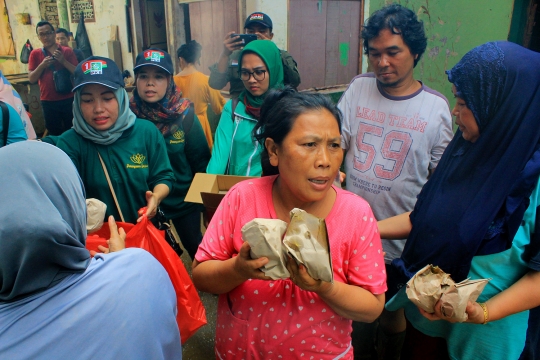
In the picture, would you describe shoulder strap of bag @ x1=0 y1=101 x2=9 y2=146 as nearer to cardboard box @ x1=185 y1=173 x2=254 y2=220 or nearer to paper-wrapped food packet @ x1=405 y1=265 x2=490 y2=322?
cardboard box @ x1=185 y1=173 x2=254 y2=220

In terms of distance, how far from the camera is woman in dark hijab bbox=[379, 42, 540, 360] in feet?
4.65

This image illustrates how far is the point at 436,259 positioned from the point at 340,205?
55cm

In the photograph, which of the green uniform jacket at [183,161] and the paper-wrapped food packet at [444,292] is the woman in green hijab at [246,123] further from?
the paper-wrapped food packet at [444,292]

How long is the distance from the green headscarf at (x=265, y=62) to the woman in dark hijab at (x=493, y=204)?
4.92 ft

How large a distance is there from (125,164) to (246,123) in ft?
2.90

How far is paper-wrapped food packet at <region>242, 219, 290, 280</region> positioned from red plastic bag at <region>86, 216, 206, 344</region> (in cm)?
111

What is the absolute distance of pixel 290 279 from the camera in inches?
52.3

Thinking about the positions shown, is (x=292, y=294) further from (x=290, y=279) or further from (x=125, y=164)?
(x=125, y=164)

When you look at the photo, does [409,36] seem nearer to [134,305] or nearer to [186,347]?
[134,305]

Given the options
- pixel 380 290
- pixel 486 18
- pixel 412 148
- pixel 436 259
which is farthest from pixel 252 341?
pixel 486 18

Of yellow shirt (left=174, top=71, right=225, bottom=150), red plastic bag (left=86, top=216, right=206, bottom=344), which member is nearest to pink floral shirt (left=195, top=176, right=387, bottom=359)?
red plastic bag (left=86, top=216, right=206, bottom=344)

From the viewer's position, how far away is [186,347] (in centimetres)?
291

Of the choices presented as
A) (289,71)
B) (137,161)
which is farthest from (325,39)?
(137,161)

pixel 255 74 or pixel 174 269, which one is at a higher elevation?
pixel 255 74
